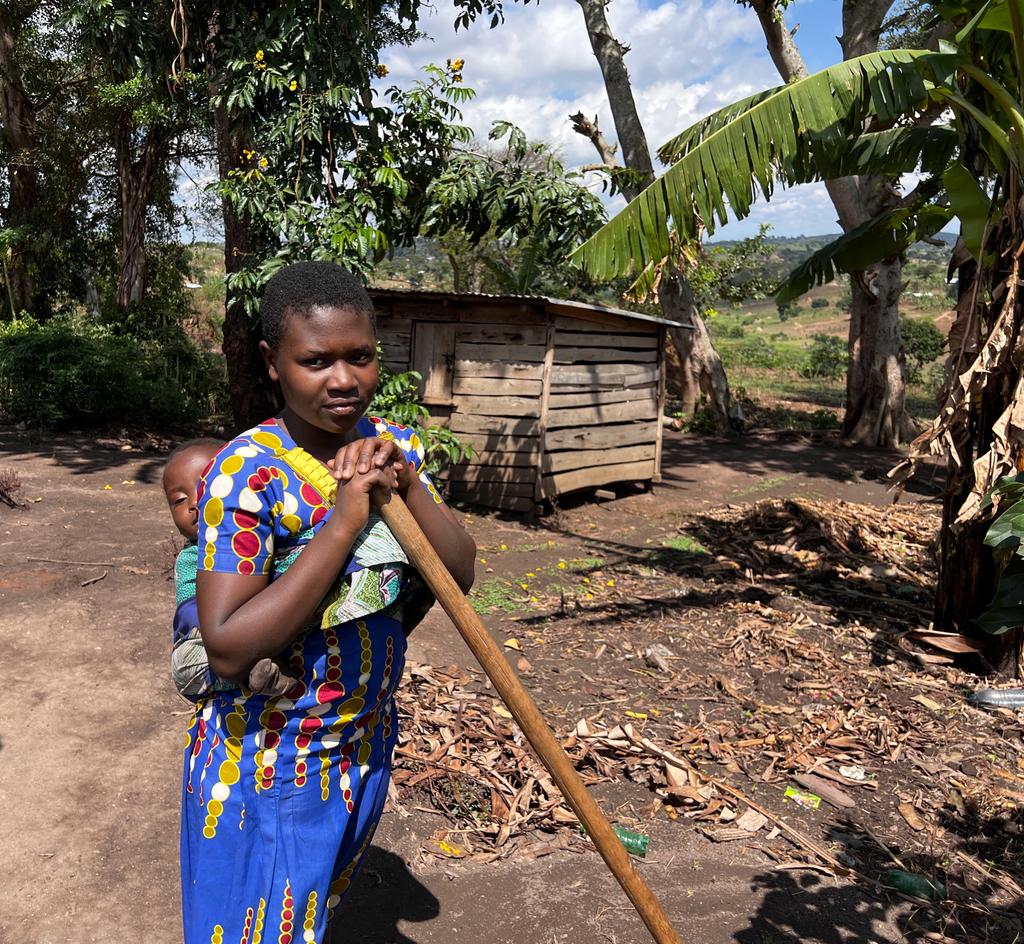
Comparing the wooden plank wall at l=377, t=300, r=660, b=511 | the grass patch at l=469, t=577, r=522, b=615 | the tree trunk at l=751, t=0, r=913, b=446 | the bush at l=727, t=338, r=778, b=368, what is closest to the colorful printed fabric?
the grass patch at l=469, t=577, r=522, b=615

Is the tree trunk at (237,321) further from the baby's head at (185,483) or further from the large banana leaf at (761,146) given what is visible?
the baby's head at (185,483)

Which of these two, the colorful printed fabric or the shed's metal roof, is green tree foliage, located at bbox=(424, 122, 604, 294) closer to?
the shed's metal roof

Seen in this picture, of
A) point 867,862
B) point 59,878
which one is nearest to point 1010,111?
point 867,862

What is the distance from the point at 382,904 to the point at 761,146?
480 centimetres

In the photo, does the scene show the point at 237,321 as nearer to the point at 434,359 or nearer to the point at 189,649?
the point at 434,359

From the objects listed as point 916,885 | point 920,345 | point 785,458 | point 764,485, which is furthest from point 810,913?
point 920,345

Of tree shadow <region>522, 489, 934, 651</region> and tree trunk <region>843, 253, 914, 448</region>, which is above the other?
tree trunk <region>843, 253, 914, 448</region>

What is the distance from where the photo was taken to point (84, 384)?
1107 cm

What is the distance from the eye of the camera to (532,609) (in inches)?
265

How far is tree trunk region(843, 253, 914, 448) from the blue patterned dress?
550 inches

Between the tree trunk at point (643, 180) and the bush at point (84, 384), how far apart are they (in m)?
6.94

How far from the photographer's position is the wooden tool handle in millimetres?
1415

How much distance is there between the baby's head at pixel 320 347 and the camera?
1.52 meters

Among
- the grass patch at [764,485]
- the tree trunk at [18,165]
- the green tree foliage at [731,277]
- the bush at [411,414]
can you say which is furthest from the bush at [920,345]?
the tree trunk at [18,165]
